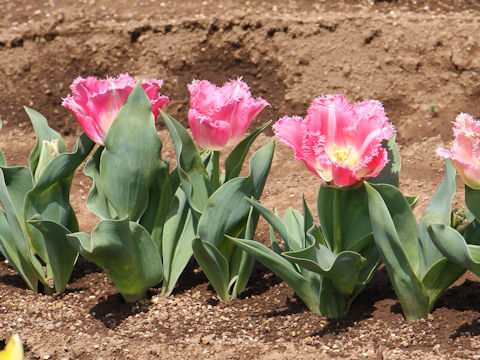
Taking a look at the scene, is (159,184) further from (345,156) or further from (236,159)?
(345,156)

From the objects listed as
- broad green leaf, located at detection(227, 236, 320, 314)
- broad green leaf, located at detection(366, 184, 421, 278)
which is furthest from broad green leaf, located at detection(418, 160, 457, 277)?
broad green leaf, located at detection(227, 236, 320, 314)

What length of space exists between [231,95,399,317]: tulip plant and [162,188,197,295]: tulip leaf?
375 mm

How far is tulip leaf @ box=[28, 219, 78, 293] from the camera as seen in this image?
2.84 m

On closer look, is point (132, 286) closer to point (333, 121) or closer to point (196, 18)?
point (333, 121)

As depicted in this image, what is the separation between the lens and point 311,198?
13.6 feet

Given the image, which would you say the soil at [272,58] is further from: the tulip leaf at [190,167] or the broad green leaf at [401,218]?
the broad green leaf at [401,218]

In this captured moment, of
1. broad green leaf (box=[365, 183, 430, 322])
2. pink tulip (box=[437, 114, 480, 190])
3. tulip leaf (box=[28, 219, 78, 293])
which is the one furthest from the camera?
tulip leaf (box=[28, 219, 78, 293])

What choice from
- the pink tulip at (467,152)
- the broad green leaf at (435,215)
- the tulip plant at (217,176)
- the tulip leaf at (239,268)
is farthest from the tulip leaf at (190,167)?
the pink tulip at (467,152)

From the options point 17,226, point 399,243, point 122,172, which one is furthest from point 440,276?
point 17,226

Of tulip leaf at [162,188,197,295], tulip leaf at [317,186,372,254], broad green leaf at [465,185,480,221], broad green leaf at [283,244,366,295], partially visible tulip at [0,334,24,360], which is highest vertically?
partially visible tulip at [0,334,24,360]

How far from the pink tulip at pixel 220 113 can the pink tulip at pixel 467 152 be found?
2.02 ft

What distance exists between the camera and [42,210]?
9.73 feet

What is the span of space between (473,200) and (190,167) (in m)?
0.91

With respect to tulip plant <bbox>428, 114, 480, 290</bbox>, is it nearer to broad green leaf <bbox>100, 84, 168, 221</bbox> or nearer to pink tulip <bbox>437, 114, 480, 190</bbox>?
pink tulip <bbox>437, 114, 480, 190</bbox>
